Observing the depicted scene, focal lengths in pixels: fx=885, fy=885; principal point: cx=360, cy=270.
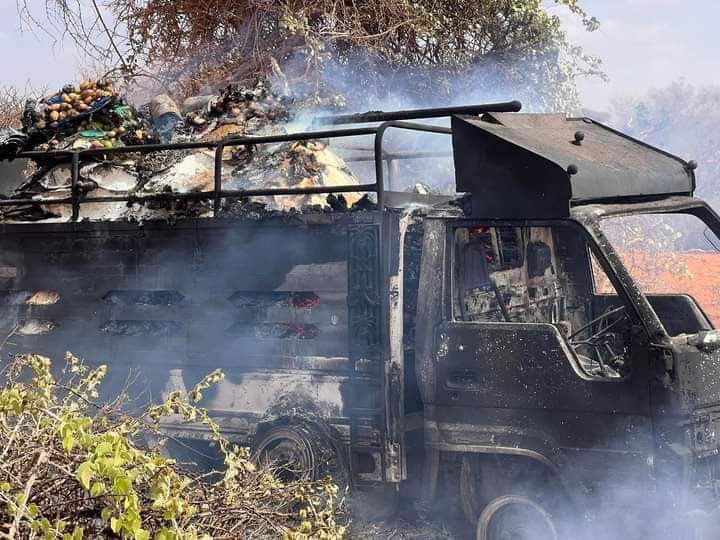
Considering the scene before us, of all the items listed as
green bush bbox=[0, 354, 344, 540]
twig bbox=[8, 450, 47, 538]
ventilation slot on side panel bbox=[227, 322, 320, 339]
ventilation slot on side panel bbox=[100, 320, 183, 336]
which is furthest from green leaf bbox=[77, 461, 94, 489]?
ventilation slot on side panel bbox=[100, 320, 183, 336]

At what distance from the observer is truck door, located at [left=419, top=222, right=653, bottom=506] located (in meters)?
4.55

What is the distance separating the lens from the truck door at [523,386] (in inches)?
179

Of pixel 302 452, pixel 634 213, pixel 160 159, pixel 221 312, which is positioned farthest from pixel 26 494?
pixel 160 159

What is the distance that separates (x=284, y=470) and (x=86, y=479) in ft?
9.02

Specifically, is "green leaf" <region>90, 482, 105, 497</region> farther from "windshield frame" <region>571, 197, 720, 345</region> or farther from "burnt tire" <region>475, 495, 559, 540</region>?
"windshield frame" <region>571, 197, 720, 345</region>

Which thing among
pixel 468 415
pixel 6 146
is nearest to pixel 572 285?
pixel 468 415

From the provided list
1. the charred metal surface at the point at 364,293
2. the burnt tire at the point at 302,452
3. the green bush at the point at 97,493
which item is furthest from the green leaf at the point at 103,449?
the charred metal surface at the point at 364,293

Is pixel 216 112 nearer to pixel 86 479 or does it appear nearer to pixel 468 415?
pixel 468 415

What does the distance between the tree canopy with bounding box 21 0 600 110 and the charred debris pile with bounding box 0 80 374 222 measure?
490 centimetres

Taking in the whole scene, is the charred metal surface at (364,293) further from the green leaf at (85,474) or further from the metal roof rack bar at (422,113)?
the green leaf at (85,474)

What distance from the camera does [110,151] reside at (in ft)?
20.7

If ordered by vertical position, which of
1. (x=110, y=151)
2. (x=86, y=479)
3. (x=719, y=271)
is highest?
(x=719, y=271)

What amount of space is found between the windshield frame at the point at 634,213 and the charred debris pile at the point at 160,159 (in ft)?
4.64

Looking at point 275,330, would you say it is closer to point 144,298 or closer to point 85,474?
point 144,298
